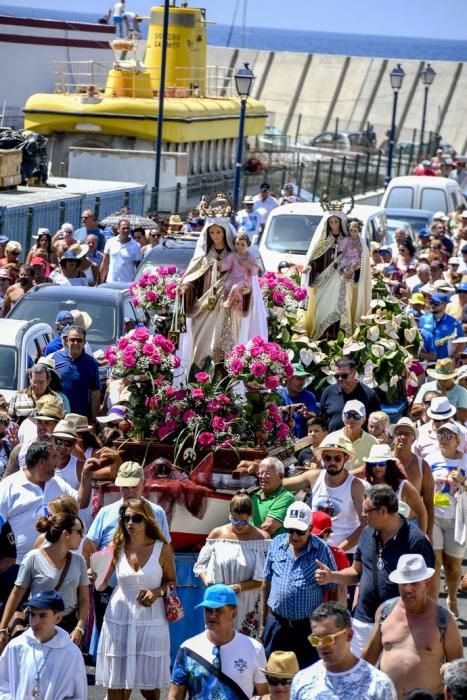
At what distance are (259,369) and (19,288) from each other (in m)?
6.34

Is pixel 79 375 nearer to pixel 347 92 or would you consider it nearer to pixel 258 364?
pixel 258 364

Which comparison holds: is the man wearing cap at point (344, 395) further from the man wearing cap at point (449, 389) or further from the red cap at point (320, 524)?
the red cap at point (320, 524)

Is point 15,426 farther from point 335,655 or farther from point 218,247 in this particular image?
point 335,655

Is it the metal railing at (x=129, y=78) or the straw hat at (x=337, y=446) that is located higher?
the straw hat at (x=337, y=446)

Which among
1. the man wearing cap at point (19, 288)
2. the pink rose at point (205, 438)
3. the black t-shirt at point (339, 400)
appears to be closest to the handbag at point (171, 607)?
the pink rose at point (205, 438)

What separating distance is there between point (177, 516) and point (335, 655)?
4030mm

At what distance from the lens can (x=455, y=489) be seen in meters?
12.2

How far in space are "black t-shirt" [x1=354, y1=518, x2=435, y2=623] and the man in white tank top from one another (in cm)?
135

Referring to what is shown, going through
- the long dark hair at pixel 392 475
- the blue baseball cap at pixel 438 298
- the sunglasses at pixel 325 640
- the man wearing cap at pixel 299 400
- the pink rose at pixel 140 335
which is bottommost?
the blue baseball cap at pixel 438 298

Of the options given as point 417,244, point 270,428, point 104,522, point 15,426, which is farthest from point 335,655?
point 417,244

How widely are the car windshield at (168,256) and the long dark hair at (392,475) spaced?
9526 mm

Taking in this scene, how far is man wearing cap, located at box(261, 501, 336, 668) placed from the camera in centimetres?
912

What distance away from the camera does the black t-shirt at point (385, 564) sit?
357 inches

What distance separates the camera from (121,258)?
834 inches
